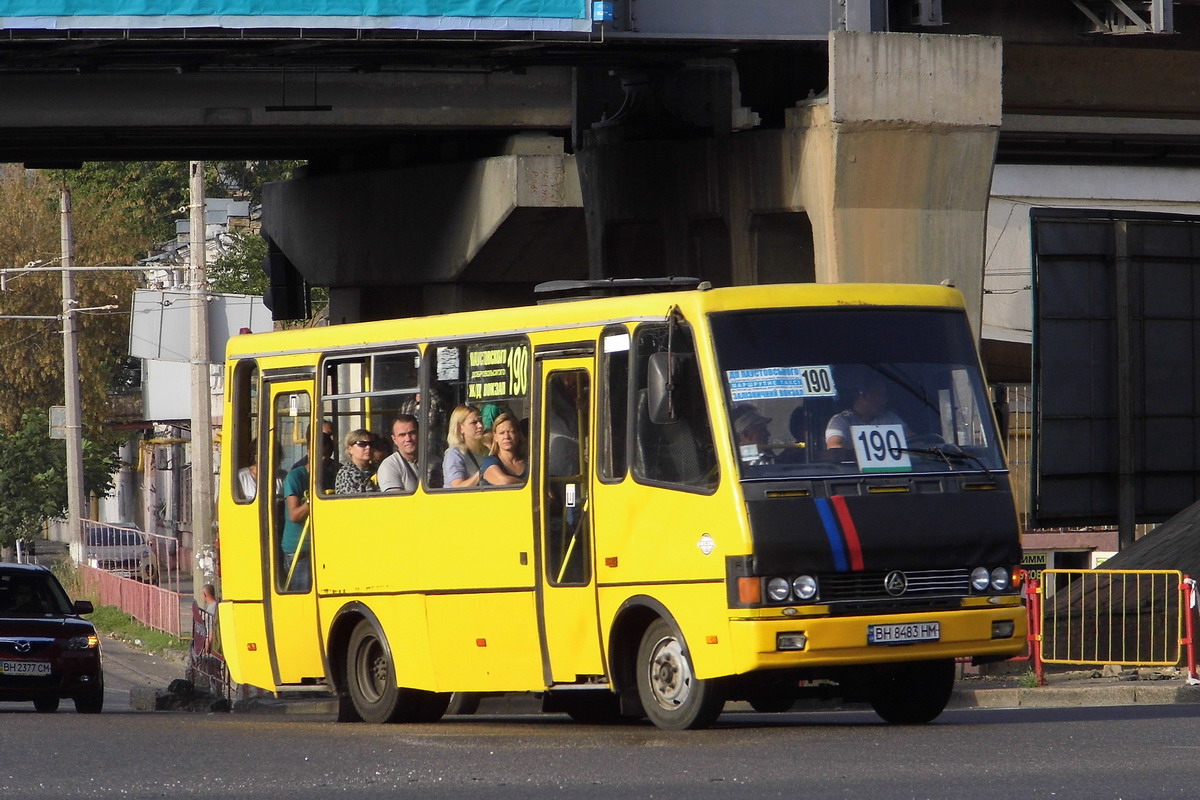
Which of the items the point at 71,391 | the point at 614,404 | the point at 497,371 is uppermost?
the point at 71,391

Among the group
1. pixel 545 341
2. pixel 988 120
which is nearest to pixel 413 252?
pixel 988 120

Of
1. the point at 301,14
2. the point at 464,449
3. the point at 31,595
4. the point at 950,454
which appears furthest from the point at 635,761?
the point at 31,595

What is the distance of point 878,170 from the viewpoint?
818 inches

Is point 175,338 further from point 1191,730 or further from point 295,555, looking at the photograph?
point 1191,730

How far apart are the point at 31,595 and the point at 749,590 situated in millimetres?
12272

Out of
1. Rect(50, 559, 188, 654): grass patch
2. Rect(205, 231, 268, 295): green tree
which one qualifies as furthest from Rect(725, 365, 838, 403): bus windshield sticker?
Rect(205, 231, 268, 295): green tree

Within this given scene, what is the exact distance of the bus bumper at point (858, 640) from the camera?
11.6m

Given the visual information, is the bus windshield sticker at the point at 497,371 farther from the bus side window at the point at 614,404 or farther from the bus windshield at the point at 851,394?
the bus windshield at the point at 851,394

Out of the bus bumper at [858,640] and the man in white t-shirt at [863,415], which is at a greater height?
the man in white t-shirt at [863,415]

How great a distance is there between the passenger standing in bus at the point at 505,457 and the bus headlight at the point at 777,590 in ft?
7.27

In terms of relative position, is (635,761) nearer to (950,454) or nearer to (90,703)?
(950,454)

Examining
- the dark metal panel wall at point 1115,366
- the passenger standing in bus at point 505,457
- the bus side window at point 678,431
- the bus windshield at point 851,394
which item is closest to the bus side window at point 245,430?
the passenger standing in bus at point 505,457

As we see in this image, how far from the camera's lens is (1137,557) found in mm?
21766

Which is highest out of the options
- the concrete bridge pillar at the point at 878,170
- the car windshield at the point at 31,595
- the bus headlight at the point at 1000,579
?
the concrete bridge pillar at the point at 878,170
